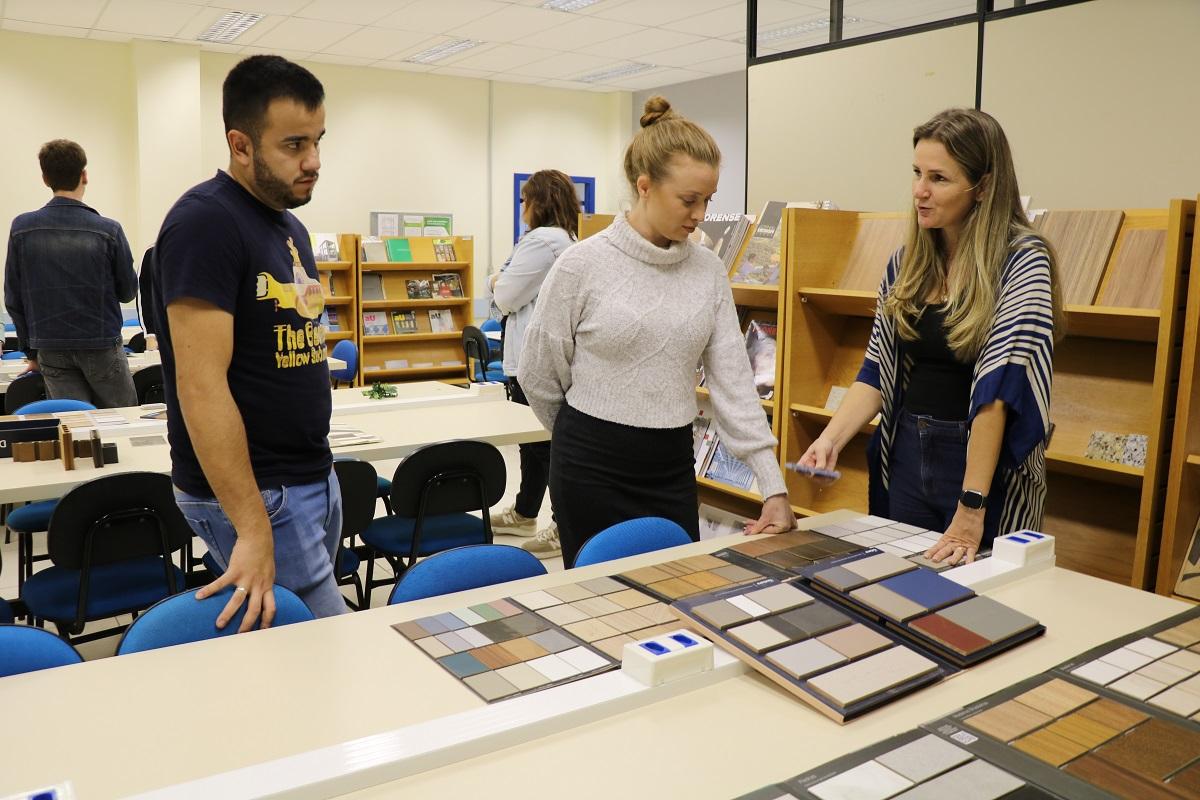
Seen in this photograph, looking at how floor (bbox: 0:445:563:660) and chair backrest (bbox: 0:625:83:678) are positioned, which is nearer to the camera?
chair backrest (bbox: 0:625:83:678)

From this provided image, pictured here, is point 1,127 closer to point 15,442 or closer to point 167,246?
point 15,442

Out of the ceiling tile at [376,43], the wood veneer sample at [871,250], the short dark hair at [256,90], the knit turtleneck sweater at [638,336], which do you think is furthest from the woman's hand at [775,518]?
the ceiling tile at [376,43]

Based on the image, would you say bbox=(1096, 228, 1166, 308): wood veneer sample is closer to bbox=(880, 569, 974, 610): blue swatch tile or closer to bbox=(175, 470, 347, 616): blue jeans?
bbox=(880, 569, 974, 610): blue swatch tile

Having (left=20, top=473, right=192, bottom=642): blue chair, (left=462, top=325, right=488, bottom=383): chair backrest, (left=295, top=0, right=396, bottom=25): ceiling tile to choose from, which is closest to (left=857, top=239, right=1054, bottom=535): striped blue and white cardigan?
(left=20, top=473, right=192, bottom=642): blue chair

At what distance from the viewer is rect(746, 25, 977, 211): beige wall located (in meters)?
4.16

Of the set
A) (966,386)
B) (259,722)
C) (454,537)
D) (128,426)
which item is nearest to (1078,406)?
(966,386)

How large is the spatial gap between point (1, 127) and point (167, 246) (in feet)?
31.2

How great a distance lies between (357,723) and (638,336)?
109 centimetres

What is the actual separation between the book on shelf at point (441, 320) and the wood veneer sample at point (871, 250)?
6.66m

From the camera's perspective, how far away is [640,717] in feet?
4.41

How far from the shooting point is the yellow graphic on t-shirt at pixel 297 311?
1.73 metres

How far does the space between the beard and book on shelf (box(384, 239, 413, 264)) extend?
7875mm

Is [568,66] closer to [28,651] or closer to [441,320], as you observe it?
[441,320]

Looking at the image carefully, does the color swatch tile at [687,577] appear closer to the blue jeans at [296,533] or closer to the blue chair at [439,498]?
the blue jeans at [296,533]
